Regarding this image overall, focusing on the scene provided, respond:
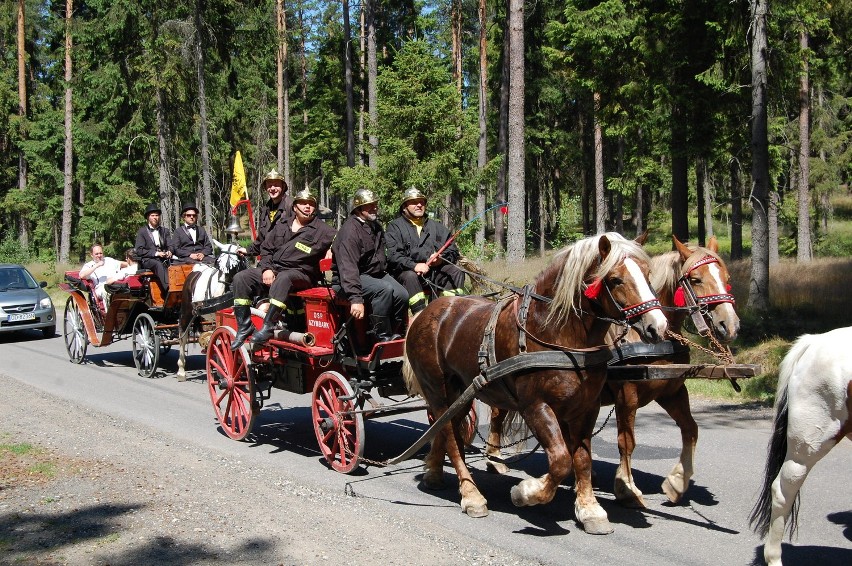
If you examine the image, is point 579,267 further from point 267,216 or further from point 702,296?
point 267,216

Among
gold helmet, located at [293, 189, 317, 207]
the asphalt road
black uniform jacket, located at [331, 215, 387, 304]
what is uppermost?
gold helmet, located at [293, 189, 317, 207]

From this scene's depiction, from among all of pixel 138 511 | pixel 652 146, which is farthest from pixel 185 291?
pixel 652 146

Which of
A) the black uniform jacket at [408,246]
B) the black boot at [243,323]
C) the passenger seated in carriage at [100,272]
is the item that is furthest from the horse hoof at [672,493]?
the passenger seated in carriage at [100,272]

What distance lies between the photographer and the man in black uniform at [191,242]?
47.4ft

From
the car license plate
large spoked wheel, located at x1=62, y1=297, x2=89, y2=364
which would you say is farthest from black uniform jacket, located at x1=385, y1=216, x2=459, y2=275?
the car license plate

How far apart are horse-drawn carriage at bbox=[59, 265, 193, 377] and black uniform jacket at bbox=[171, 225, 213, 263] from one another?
62 centimetres

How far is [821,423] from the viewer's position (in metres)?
4.97

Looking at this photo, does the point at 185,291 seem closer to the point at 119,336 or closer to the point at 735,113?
the point at 119,336

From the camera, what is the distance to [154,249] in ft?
47.5

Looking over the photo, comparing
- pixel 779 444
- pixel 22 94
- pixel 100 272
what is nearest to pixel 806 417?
pixel 779 444

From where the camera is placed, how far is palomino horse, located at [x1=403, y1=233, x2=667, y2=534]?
564 cm

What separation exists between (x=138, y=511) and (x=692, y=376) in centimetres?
462

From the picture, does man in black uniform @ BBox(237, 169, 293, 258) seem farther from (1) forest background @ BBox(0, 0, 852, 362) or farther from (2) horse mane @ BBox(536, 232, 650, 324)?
(2) horse mane @ BBox(536, 232, 650, 324)

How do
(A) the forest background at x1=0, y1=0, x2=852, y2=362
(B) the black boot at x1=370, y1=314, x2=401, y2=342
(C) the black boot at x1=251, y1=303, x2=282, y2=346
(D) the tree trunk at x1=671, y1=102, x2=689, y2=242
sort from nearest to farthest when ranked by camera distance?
(B) the black boot at x1=370, y1=314, x2=401, y2=342 < (C) the black boot at x1=251, y1=303, x2=282, y2=346 < (A) the forest background at x1=0, y1=0, x2=852, y2=362 < (D) the tree trunk at x1=671, y1=102, x2=689, y2=242
